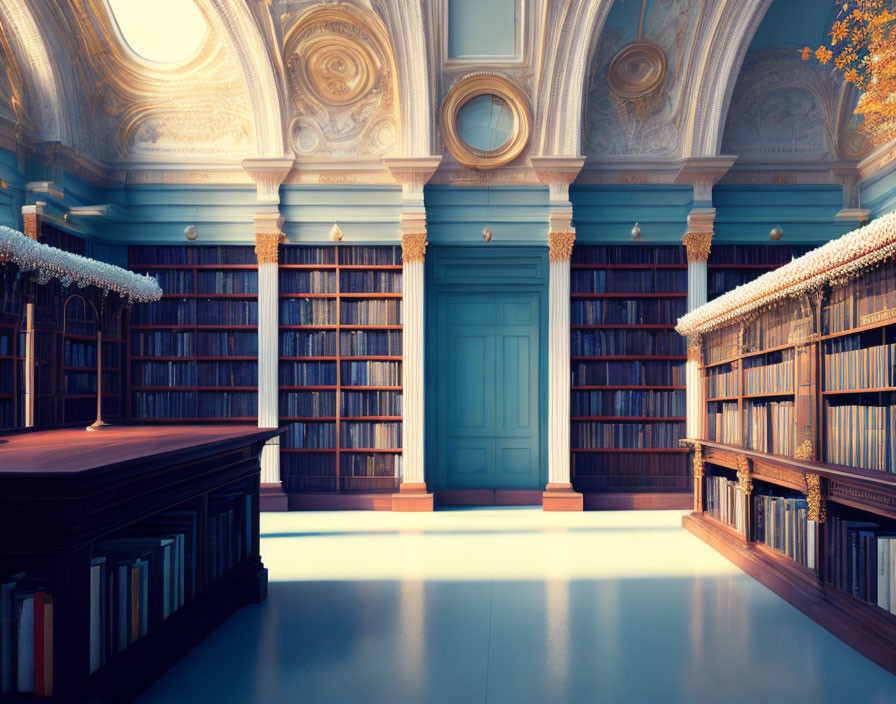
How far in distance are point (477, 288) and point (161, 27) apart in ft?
15.4

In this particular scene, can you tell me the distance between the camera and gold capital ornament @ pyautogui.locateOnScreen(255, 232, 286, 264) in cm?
738

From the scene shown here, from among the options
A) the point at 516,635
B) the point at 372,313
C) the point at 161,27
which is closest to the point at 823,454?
the point at 516,635

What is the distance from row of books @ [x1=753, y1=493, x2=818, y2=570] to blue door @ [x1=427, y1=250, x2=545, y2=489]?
316 centimetres

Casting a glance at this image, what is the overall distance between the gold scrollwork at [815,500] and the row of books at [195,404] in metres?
5.67

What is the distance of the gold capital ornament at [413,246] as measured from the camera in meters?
7.34

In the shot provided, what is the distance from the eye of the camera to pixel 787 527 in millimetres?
4191

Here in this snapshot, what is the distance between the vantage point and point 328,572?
4.68 meters

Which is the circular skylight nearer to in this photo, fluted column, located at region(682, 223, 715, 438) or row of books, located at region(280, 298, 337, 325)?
row of books, located at region(280, 298, 337, 325)

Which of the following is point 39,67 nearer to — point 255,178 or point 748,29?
point 255,178

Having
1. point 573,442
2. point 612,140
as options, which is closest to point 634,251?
point 612,140

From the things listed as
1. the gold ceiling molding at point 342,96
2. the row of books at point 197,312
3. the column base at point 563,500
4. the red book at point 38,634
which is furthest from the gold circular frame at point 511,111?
the red book at point 38,634

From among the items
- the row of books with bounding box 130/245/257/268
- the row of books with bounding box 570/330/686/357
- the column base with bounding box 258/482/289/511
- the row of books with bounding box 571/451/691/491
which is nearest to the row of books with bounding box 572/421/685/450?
the row of books with bounding box 571/451/691/491

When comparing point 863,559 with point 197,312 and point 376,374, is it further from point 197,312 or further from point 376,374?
point 197,312

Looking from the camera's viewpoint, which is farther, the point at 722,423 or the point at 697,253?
the point at 697,253
